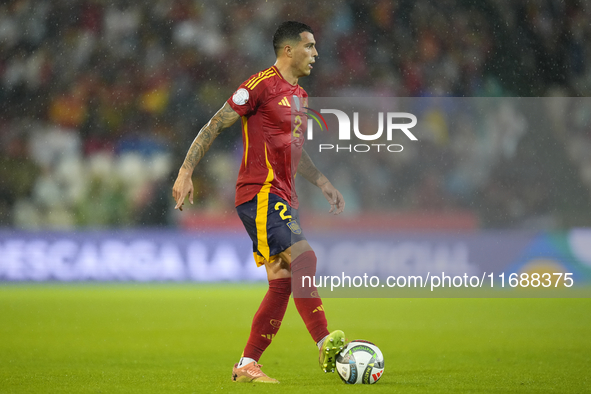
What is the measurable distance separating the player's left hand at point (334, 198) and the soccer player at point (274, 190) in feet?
0.83

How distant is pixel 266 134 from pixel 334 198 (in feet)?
1.79

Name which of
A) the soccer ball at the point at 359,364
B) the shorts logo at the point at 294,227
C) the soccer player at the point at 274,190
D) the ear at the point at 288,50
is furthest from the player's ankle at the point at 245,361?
the ear at the point at 288,50

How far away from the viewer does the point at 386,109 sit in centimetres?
472

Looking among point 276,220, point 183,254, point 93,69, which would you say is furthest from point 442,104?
point 93,69

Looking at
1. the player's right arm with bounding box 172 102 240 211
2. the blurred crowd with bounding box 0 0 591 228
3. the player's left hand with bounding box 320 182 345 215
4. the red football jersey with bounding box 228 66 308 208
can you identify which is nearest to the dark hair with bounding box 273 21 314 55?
the red football jersey with bounding box 228 66 308 208

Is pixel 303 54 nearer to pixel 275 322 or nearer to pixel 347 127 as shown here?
pixel 347 127

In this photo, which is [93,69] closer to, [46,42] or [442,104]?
[46,42]

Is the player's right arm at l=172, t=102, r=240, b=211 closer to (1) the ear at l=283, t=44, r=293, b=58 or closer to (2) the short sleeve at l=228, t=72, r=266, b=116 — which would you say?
(2) the short sleeve at l=228, t=72, r=266, b=116

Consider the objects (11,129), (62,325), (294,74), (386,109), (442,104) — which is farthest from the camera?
(11,129)

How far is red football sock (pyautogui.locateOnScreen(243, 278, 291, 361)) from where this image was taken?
3.76 meters

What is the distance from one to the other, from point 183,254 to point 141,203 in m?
1.73

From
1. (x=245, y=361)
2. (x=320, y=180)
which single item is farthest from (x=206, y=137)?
(x=245, y=361)

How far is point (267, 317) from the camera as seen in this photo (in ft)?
12.4

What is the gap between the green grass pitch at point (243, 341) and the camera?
12.2 ft
